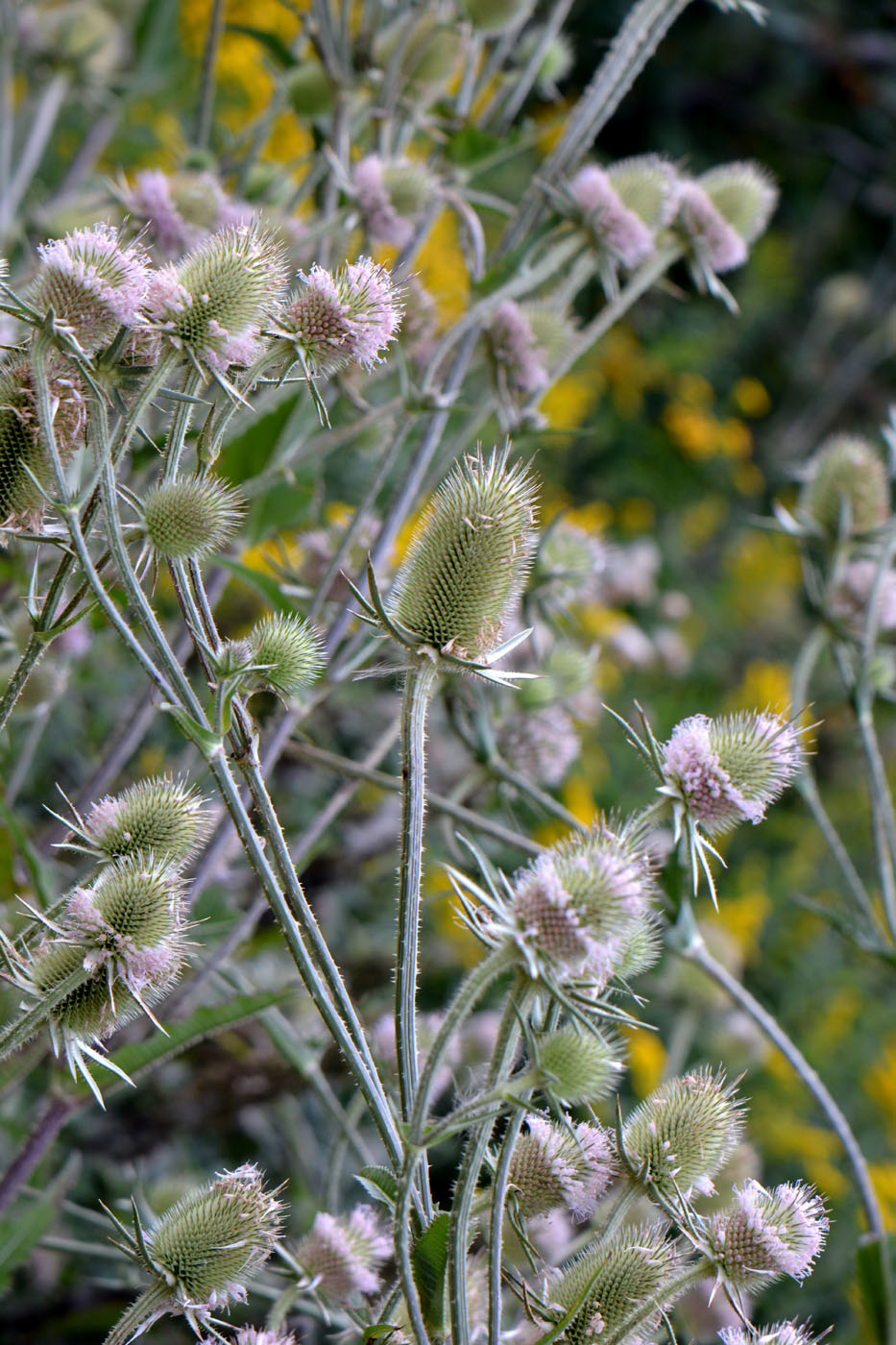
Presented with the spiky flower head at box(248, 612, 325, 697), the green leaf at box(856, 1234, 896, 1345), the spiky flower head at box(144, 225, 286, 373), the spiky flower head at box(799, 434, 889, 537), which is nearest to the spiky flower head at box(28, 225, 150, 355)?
the spiky flower head at box(144, 225, 286, 373)

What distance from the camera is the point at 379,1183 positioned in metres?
0.78

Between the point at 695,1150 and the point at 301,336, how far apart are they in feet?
2.02

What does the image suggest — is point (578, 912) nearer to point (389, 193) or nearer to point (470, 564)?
point (470, 564)

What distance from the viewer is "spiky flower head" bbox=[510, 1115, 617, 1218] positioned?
30.4 inches

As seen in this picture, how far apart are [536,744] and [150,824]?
2.94 feet

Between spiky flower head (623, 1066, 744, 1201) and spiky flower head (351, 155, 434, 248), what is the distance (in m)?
1.00

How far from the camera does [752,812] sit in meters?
0.78

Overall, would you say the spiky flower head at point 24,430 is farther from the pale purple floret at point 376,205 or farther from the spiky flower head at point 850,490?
the spiky flower head at point 850,490

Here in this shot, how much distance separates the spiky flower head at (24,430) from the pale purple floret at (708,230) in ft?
3.05

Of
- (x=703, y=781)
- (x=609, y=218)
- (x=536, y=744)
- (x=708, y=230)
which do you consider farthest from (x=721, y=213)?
(x=703, y=781)

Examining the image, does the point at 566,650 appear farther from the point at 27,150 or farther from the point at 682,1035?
the point at 27,150

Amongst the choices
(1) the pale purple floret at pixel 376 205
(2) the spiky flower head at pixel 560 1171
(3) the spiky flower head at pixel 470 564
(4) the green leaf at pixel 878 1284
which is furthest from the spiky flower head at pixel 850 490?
(2) the spiky flower head at pixel 560 1171

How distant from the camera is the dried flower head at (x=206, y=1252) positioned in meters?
0.72

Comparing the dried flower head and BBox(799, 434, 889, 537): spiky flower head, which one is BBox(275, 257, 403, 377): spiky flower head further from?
BBox(799, 434, 889, 537): spiky flower head
